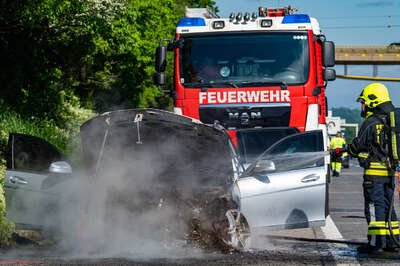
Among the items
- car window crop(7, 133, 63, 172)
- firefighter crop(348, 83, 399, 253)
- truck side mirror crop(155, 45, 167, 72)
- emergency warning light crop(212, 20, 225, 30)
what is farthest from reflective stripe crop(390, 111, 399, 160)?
truck side mirror crop(155, 45, 167, 72)

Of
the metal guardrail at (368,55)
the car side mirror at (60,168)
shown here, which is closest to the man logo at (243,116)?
the car side mirror at (60,168)

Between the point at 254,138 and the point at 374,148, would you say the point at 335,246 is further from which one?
the point at 254,138

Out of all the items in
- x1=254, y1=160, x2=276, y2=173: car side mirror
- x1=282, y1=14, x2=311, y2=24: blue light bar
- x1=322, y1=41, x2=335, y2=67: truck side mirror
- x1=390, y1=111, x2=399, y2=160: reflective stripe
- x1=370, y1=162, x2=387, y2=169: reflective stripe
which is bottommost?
x1=254, y1=160, x2=276, y2=173: car side mirror

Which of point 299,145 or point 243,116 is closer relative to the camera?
point 299,145

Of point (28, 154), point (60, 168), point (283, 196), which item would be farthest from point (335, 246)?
point (28, 154)

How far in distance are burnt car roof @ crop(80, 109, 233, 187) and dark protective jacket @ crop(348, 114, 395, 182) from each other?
4.64 ft

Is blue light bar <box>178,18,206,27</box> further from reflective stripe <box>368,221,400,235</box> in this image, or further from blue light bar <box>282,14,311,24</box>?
reflective stripe <box>368,221,400,235</box>

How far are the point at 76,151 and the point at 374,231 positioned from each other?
12.8 metres

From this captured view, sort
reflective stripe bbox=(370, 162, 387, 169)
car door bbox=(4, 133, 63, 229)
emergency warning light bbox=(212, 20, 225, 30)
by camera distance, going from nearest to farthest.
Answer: reflective stripe bbox=(370, 162, 387, 169) < car door bbox=(4, 133, 63, 229) < emergency warning light bbox=(212, 20, 225, 30)

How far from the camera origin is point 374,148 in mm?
11000

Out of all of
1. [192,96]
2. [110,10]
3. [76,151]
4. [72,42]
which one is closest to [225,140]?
[192,96]

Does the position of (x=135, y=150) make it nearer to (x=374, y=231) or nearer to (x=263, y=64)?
(x=374, y=231)

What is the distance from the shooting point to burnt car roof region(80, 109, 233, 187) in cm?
1062

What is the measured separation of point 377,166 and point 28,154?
3919 millimetres
